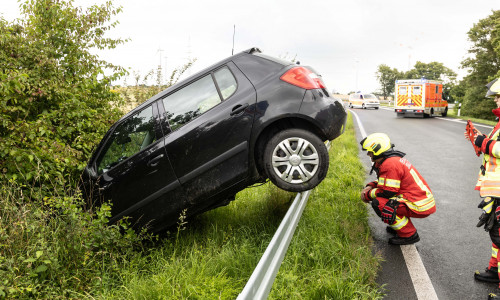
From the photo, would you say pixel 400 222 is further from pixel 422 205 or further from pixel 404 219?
pixel 422 205

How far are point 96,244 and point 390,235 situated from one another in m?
3.26

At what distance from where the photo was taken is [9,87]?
4172 mm

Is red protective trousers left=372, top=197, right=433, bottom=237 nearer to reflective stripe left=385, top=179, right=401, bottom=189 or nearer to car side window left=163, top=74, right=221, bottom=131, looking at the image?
reflective stripe left=385, top=179, right=401, bottom=189

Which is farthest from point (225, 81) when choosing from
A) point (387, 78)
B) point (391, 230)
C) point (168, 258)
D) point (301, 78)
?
point (387, 78)

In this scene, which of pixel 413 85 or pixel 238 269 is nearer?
pixel 238 269

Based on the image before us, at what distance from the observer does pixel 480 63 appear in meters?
29.5

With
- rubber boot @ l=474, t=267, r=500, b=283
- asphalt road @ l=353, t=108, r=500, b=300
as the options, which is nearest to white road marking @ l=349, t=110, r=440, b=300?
asphalt road @ l=353, t=108, r=500, b=300

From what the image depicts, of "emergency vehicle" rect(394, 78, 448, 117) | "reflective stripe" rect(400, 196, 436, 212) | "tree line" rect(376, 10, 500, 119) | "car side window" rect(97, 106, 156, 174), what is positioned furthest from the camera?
"tree line" rect(376, 10, 500, 119)

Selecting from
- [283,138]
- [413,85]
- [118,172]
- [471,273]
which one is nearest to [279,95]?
[283,138]

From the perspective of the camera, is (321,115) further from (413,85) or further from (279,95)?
(413,85)

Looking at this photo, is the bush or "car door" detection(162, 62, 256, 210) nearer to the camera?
the bush


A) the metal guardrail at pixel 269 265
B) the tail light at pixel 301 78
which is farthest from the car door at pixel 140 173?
the tail light at pixel 301 78

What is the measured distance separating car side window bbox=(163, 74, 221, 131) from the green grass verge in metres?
1.11

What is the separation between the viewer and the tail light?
3773 mm
